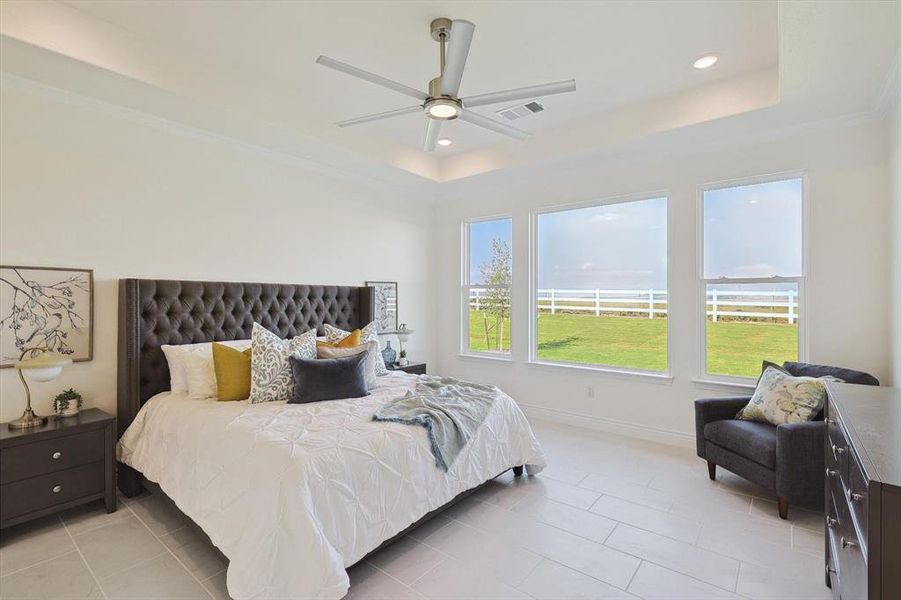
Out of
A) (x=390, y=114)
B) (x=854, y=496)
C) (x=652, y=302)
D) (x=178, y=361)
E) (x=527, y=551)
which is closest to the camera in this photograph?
(x=854, y=496)

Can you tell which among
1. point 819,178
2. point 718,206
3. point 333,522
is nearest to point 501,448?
point 333,522

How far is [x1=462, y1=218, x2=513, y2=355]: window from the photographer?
18.2ft

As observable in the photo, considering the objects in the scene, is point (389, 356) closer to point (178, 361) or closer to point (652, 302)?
point (178, 361)

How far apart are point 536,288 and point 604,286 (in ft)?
2.62

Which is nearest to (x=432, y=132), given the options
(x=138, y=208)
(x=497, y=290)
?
(x=138, y=208)

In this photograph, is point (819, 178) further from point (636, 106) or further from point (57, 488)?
point (57, 488)

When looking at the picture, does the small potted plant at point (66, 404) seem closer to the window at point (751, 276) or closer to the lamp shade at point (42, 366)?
the lamp shade at point (42, 366)

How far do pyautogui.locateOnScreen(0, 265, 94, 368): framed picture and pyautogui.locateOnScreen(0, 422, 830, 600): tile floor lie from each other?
1.10m

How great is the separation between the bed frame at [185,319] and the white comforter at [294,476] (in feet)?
0.72

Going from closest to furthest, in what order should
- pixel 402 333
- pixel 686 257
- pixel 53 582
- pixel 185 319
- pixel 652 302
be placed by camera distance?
pixel 53 582 < pixel 185 319 < pixel 686 257 < pixel 652 302 < pixel 402 333

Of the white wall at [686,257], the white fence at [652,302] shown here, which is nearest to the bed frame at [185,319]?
the white wall at [686,257]

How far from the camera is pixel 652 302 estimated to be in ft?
→ 14.6

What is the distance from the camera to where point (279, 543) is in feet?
5.89

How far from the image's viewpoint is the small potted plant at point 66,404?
290 centimetres
